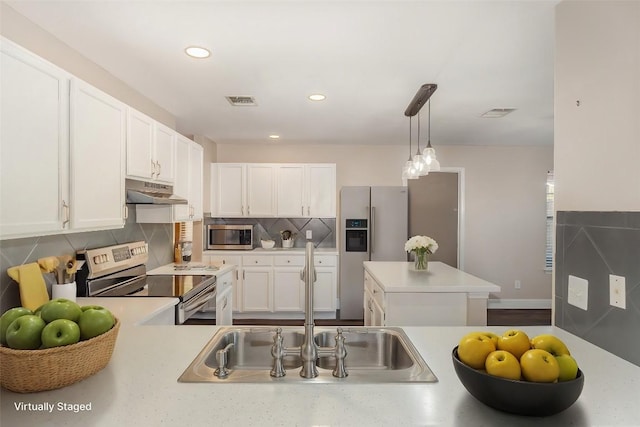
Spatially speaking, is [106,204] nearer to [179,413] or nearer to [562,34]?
[179,413]

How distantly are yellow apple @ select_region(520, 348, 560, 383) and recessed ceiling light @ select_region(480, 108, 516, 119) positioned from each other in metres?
2.97

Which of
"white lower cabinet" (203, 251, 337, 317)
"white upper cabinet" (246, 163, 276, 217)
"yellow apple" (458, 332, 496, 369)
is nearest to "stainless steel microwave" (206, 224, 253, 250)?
"white lower cabinet" (203, 251, 337, 317)

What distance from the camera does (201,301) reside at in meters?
2.59

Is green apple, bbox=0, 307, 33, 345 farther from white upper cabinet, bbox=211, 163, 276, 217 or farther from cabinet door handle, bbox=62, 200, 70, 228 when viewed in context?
white upper cabinet, bbox=211, 163, 276, 217

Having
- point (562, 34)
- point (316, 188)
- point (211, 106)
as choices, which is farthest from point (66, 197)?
point (316, 188)

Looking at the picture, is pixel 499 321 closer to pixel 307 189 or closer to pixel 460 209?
pixel 460 209

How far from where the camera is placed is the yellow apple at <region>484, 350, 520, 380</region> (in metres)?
0.82

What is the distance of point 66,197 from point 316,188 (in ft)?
10.6

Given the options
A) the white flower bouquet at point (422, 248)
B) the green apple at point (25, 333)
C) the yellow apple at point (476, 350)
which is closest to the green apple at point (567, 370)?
the yellow apple at point (476, 350)

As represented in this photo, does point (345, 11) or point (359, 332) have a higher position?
point (345, 11)

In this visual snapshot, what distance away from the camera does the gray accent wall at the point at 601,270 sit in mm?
1130

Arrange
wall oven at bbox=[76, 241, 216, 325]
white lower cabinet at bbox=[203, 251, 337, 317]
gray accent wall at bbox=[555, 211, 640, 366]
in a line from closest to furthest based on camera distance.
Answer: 1. gray accent wall at bbox=[555, 211, 640, 366]
2. wall oven at bbox=[76, 241, 216, 325]
3. white lower cabinet at bbox=[203, 251, 337, 317]

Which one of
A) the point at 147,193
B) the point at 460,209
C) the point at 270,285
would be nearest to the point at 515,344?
the point at 147,193

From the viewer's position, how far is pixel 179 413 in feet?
2.81
